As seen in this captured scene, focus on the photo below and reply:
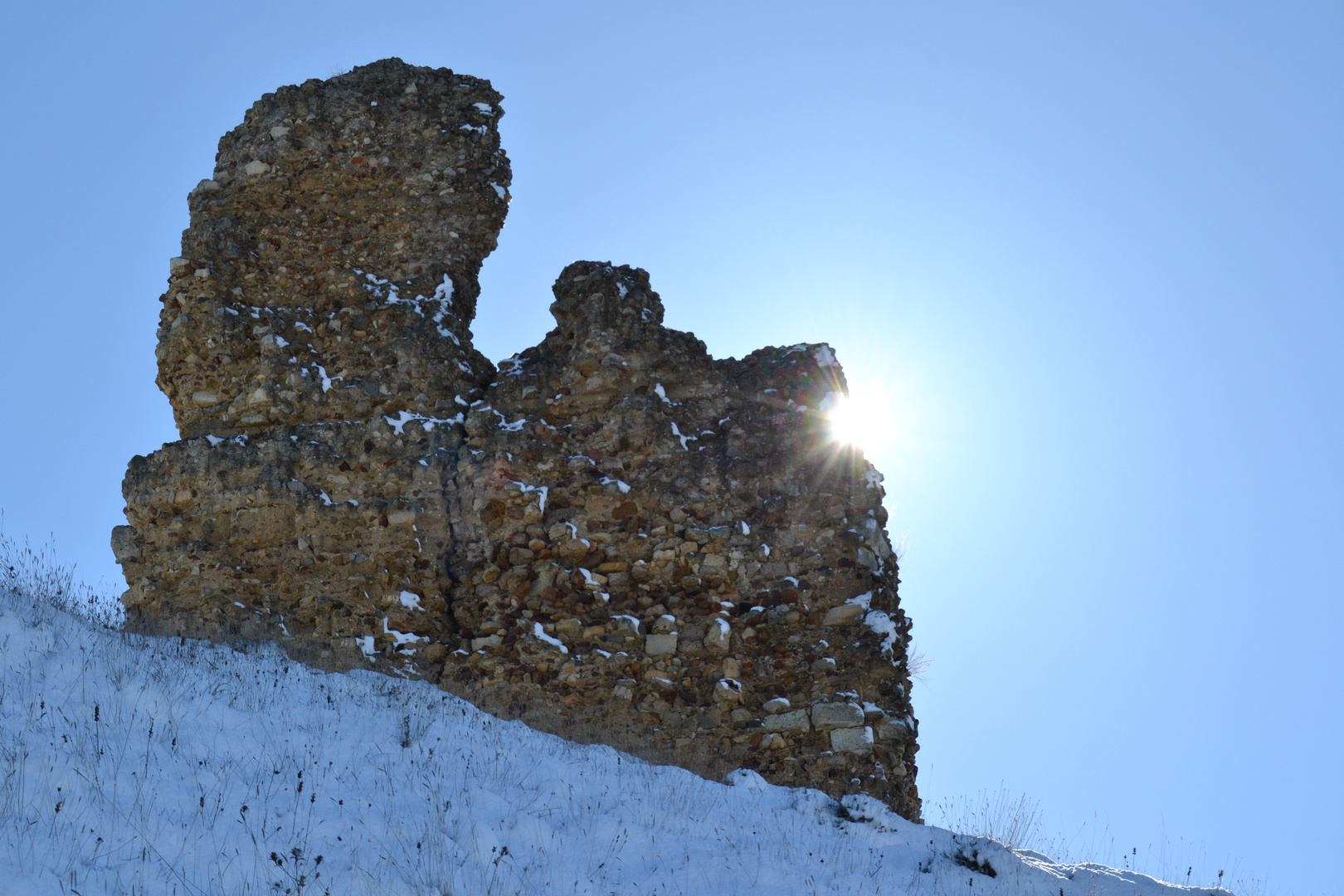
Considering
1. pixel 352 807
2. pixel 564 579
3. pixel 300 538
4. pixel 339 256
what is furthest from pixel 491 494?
pixel 352 807

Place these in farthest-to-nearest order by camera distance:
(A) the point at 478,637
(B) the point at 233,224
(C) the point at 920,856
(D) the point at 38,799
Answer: (B) the point at 233,224 < (A) the point at 478,637 < (C) the point at 920,856 < (D) the point at 38,799

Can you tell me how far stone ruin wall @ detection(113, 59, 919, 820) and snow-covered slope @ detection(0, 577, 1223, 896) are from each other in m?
1.33

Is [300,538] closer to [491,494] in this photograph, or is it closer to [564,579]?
[491,494]

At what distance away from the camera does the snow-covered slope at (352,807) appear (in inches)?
173

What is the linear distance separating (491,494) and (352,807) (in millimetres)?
4347

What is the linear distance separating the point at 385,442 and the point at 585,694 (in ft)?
9.51

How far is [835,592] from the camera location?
8.73 meters

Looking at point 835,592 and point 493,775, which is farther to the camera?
point 835,592

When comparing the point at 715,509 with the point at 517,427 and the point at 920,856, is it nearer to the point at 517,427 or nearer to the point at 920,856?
the point at 517,427

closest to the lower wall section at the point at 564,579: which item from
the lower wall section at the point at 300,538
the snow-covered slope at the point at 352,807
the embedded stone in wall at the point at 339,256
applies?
the lower wall section at the point at 300,538

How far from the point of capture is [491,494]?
→ 9336 mm

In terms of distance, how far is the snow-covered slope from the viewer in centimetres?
438

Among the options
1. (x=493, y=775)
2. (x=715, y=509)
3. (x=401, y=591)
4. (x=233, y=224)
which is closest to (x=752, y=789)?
(x=493, y=775)

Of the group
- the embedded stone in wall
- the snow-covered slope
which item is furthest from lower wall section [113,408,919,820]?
the snow-covered slope
